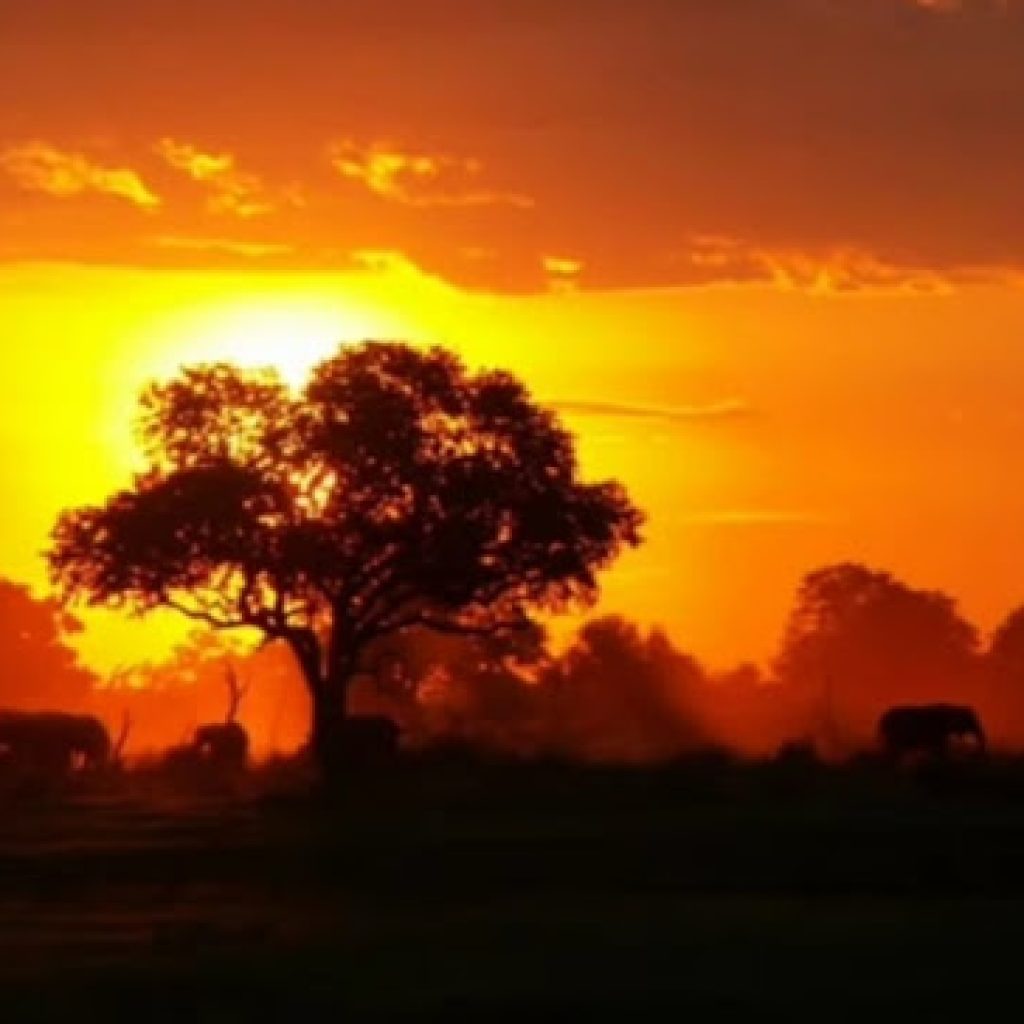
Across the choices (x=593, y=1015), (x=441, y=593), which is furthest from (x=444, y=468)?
(x=593, y=1015)

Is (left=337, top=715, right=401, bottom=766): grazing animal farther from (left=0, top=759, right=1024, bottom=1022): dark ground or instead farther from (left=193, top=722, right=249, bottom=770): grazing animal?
(left=0, top=759, right=1024, bottom=1022): dark ground

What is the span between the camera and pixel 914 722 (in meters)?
77.8

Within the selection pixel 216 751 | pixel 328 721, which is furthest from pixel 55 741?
pixel 328 721

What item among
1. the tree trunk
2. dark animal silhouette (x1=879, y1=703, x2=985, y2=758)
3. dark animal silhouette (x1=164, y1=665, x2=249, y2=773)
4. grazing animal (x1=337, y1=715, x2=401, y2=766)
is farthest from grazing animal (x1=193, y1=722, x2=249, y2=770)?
dark animal silhouette (x1=879, y1=703, x2=985, y2=758)

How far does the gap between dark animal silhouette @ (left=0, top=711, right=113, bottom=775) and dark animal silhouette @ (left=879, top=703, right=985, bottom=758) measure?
22453mm

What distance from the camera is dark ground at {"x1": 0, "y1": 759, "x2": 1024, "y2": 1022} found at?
26.6 m

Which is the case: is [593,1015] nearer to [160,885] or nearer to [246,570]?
[160,885]

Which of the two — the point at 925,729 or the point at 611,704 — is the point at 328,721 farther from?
the point at 611,704

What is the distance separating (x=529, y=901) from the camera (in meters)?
36.8

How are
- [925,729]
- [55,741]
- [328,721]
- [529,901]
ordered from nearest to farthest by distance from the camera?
1. [529,901]
2. [925,729]
3. [328,721]
4. [55,741]

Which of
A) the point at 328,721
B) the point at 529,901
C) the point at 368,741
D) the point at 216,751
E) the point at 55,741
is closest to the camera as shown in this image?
the point at 529,901

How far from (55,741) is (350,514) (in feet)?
42.7

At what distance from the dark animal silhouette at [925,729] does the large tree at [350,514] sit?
10892 mm

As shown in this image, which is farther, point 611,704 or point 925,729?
A: point 611,704
